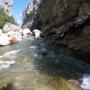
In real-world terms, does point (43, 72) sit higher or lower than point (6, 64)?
lower

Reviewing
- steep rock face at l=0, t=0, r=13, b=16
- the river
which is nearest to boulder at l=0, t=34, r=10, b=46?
the river

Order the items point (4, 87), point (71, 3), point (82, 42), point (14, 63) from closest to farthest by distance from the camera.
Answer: point (4, 87)
point (14, 63)
point (82, 42)
point (71, 3)

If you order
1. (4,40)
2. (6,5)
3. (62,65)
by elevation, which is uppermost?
(6,5)

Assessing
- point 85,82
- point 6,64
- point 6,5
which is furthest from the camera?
point 6,5

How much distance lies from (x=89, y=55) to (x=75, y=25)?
6159 millimetres

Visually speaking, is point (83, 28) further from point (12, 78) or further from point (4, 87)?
point (4, 87)

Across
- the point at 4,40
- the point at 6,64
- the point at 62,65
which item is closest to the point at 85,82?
the point at 62,65

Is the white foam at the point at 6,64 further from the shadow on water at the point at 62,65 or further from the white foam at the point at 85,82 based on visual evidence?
Answer: the white foam at the point at 85,82

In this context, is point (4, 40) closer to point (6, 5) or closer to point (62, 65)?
point (62, 65)

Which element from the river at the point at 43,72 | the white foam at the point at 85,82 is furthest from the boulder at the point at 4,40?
the white foam at the point at 85,82

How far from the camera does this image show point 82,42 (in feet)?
74.6

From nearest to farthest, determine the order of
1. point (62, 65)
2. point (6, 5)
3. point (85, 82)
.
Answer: point (85, 82) → point (62, 65) → point (6, 5)

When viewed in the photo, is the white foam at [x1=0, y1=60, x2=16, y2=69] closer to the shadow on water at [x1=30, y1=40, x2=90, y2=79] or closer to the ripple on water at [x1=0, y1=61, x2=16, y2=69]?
the ripple on water at [x1=0, y1=61, x2=16, y2=69]

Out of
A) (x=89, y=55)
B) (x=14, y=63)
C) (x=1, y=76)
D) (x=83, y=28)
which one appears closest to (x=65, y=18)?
(x=83, y=28)
